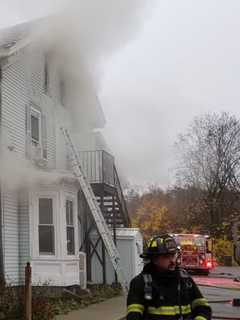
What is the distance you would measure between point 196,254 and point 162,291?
92.1 ft

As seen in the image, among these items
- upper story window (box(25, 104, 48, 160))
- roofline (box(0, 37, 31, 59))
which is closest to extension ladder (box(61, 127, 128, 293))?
upper story window (box(25, 104, 48, 160))

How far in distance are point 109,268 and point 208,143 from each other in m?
39.6

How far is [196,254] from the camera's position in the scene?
31234 mm

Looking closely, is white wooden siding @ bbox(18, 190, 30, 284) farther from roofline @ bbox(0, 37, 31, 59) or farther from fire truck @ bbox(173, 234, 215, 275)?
fire truck @ bbox(173, 234, 215, 275)

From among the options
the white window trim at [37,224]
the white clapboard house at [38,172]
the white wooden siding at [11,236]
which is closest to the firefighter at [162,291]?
the white clapboard house at [38,172]

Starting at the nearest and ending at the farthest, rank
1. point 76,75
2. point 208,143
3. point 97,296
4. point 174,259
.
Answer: point 174,259 < point 97,296 < point 76,75 < point 208,143

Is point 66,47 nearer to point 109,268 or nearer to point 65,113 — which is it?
point 65,113

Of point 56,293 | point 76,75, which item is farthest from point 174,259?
point 76,75

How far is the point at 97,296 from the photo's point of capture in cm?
1559

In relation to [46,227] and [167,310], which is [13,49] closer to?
[46,227]

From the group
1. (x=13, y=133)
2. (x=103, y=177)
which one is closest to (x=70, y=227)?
(x=103, y=177)

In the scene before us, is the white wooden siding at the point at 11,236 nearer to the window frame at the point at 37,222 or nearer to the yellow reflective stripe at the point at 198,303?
the window frame at the point at 37,222

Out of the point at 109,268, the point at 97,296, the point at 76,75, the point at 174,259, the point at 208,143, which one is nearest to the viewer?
the point at 174,259

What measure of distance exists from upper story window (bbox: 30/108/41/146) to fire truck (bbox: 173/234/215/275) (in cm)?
1566
